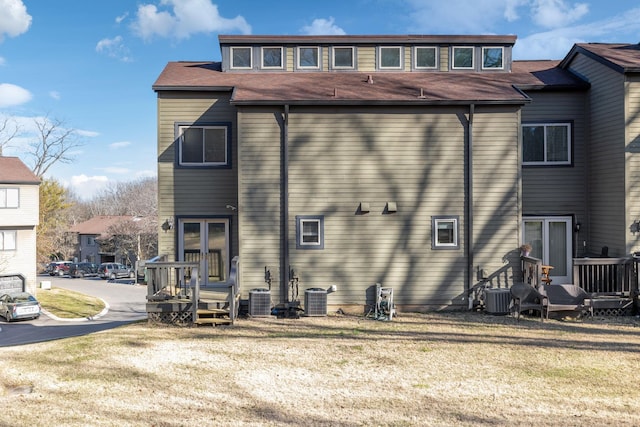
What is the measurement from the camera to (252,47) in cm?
1371

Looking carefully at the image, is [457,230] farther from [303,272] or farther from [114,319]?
[114,319]

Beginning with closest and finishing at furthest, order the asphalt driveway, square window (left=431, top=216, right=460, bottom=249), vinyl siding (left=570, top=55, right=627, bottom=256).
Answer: vinyl siding (left=570, top=55, right=627, bottom=256)
square window (left=431, top=216, right=460, bottom=249)
the asphalt driveway

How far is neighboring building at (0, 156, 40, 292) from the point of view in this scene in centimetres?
2791

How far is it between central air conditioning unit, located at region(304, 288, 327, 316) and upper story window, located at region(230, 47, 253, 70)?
7.69 meters

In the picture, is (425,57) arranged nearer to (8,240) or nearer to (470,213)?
(470,213)

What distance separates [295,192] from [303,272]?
209 cm

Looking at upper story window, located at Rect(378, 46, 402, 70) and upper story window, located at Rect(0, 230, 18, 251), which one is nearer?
upper story window, located at Rect(378, 46, 402, 70)

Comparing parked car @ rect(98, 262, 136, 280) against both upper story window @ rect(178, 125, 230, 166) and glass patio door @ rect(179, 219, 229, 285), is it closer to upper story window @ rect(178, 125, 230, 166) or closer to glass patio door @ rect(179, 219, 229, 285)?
glass patio door @ rect(179, 219, 229, 285)

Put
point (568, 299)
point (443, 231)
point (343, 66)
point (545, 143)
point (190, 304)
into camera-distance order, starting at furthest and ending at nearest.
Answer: point (343, 66), point (545, 143), point (443, 231), point (568, 299), point (190, 304)

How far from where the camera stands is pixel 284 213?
11.0m

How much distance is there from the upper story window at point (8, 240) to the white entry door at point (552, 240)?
31.4m

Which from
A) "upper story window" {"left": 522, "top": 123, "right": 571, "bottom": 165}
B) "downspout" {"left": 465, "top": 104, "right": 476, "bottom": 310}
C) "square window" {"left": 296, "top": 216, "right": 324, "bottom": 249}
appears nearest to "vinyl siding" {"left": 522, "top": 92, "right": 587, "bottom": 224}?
"upper story window" {"left": 522, "top": 123, "right": 571, "bottom": 165}

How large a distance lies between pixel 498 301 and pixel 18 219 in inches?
1191

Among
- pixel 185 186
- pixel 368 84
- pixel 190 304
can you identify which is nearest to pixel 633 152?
pixel 368 84
